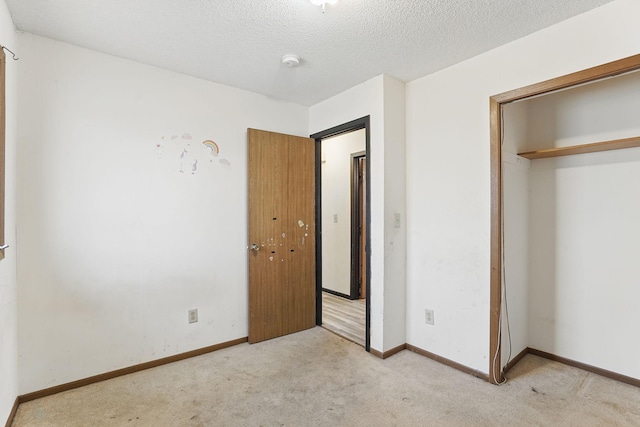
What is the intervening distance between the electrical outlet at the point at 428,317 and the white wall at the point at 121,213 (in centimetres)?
165

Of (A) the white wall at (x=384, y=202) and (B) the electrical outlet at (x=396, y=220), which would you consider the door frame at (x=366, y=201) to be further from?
(B) the electrical outlet at (x=396, y=220)

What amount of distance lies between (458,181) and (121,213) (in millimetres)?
2589

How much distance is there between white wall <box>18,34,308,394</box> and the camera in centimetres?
206

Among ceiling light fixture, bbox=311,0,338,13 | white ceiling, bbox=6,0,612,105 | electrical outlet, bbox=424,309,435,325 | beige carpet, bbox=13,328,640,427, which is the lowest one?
beige carpet, bbox=13,328,640,427

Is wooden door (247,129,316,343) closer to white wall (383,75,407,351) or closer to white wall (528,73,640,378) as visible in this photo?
white wall (383,75,407,351)

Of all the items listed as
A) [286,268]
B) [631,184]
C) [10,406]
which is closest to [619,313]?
[631,184]

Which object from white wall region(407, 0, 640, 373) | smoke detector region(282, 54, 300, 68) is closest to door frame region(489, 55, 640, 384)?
white wall region(407, 0, 640, 373)

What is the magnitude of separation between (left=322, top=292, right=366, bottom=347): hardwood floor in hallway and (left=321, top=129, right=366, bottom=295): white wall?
0.24m

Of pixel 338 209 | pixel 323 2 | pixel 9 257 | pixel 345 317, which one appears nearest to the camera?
pixel 323 2

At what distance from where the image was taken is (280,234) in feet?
10.2

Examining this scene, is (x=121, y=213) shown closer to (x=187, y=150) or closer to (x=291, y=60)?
(x=187, y=150)

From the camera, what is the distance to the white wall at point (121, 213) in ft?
6.75

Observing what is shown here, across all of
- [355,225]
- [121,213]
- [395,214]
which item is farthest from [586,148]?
[121,213]

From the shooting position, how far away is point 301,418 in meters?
1.86
